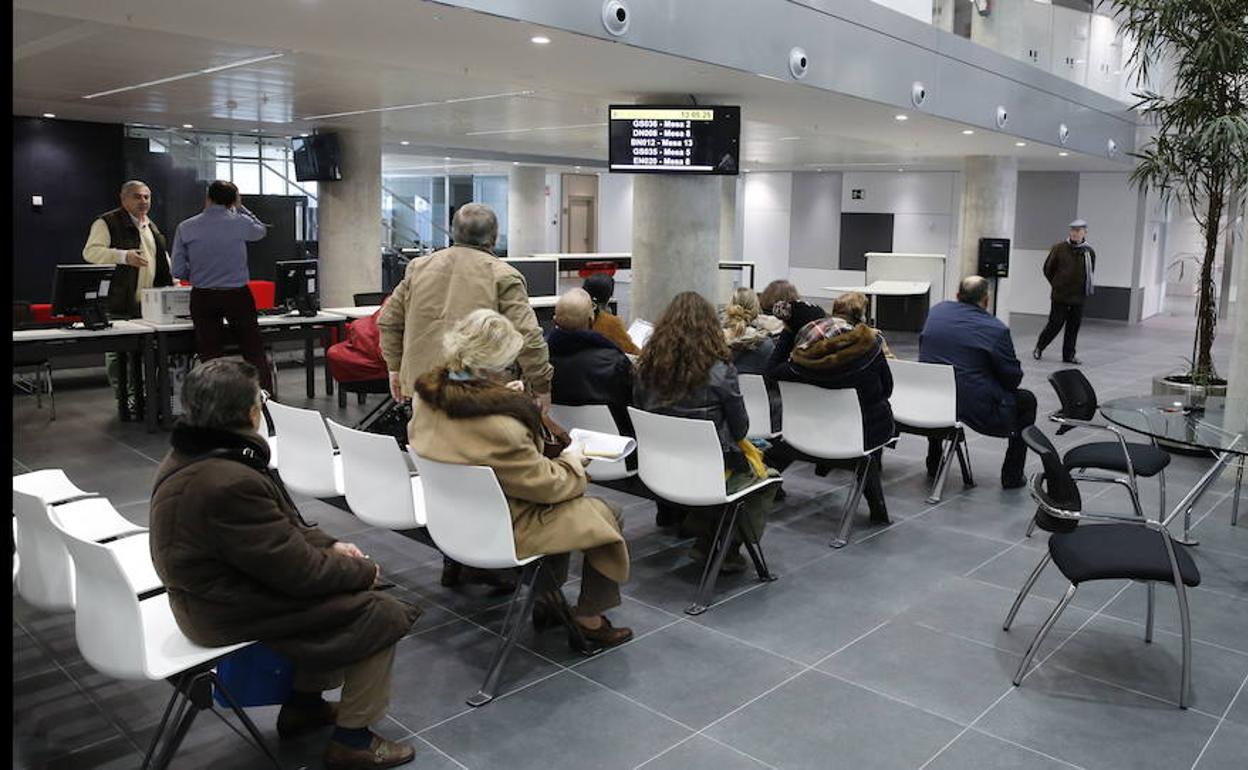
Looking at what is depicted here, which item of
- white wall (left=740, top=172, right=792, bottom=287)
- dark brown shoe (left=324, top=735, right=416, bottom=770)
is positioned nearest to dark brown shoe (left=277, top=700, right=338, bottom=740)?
dark brown shoe (left=324, top=735, right=416, bottom=770)

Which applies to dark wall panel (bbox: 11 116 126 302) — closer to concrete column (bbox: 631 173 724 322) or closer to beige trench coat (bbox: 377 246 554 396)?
concrete column (bbox: 631 173 724 322)

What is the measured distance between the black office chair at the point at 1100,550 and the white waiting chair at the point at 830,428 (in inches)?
51.1

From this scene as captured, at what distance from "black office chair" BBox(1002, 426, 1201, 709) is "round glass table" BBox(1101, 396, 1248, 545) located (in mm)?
557

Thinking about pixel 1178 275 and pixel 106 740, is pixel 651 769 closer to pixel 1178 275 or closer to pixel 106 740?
pixel 106 740

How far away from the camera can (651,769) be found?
3160 mm

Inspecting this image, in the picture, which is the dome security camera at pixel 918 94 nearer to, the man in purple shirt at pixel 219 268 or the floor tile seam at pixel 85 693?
the man in purple shirt at pixel 219 268

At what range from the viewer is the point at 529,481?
3512mm

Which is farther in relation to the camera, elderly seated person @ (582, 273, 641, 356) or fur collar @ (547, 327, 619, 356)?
elderly seated person @ (582, 273, 641, 356)

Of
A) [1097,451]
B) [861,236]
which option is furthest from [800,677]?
[861,236]

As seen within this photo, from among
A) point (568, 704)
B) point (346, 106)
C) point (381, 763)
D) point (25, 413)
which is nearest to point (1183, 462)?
point (568, 704)

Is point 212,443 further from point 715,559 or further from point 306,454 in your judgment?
point 715,559

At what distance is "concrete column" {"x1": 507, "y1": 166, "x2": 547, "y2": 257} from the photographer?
2167cm

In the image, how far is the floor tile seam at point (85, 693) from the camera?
3.28 metres

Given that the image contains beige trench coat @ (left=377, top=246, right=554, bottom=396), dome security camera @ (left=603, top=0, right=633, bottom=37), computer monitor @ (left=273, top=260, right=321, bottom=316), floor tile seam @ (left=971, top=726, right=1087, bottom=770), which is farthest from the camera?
computer monitor @ (left=273, top=260, right=321, bottom=316)
